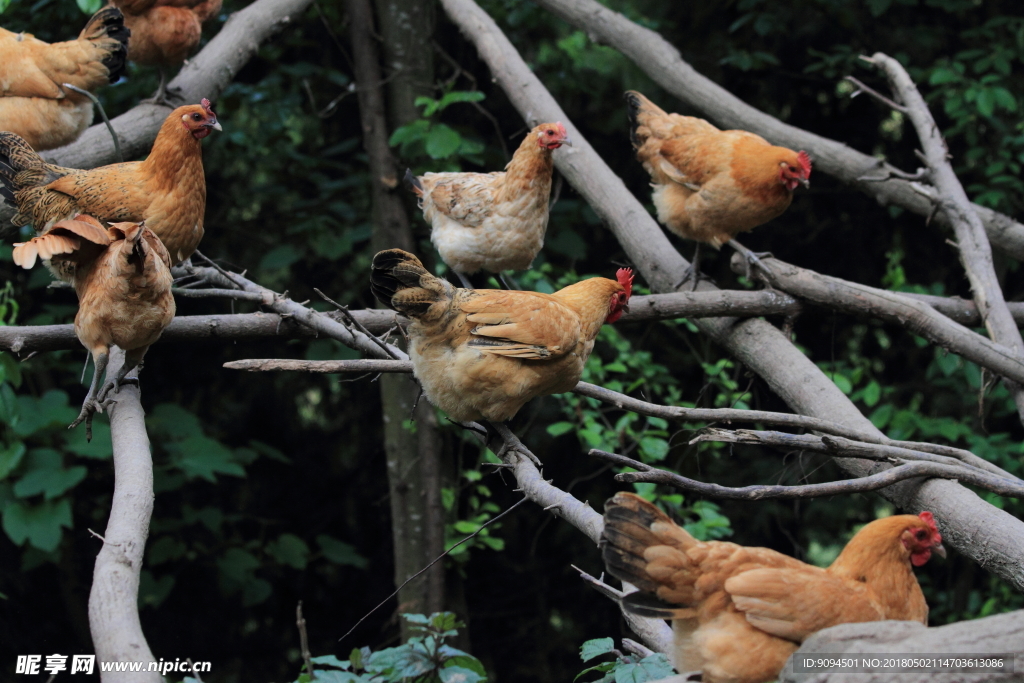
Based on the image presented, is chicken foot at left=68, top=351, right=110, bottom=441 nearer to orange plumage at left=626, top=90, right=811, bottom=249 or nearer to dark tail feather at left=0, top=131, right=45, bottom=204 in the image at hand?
dark tail feather at left=0, top=131, right=45, bottom=204

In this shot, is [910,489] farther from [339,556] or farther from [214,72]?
[214,72]

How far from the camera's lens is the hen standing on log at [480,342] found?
2828 mm

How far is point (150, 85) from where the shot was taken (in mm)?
5574

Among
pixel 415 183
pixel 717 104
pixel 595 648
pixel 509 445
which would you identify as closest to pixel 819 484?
pixel 595 648

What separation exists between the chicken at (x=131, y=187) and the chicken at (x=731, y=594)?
2.59 metres

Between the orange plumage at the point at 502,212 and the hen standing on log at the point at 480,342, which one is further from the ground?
the orange plumage at the point at 502,212

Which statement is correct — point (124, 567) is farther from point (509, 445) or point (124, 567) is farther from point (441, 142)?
point (441, 142)

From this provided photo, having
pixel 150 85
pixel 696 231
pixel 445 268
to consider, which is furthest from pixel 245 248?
pixel 696 231

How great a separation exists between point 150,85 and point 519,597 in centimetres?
480

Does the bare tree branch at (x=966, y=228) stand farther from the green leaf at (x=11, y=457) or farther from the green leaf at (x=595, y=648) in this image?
the green leaf at (x=11, y=457)

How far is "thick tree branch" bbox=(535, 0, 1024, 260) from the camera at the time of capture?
207 inches

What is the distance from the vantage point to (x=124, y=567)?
2.08 m

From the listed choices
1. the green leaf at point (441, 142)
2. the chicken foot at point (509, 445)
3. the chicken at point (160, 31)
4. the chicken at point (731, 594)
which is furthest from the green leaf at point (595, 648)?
the chicken at point (160, 31)

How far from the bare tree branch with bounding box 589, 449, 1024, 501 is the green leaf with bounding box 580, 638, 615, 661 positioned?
0.54m
